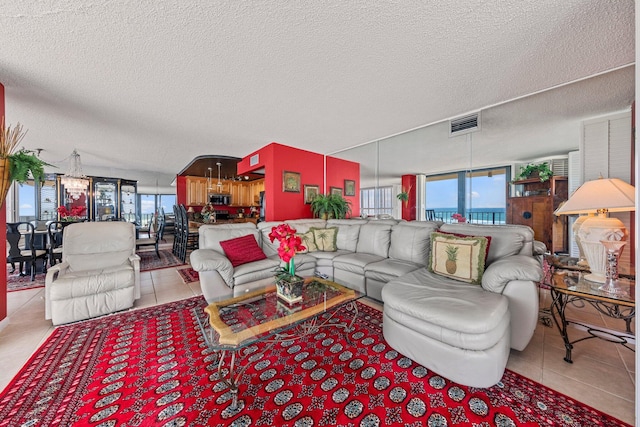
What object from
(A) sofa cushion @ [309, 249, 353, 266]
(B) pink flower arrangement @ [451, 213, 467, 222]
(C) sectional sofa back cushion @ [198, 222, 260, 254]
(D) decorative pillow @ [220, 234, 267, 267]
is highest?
(B) pink flower arrangement @ [451, 213, 467, 222]

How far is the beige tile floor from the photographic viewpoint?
1.36 metres

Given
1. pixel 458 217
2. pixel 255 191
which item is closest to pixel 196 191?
pixel 255 191

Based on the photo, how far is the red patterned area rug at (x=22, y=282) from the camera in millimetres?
3207

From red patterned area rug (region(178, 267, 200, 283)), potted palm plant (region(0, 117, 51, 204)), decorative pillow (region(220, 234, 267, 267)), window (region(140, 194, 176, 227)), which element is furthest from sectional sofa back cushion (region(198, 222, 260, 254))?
window (region(140, 194, 176, 227))

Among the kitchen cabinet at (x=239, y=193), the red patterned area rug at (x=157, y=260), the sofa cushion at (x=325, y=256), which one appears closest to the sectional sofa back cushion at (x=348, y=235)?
the sofa cushion at (x=325, y=256)

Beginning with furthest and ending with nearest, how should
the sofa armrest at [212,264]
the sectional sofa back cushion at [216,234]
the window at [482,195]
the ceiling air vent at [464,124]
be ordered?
the window at [482,195] → the ceiling air vent at [464,124] → the sectional sofa back cushion at [216,234] → the sofa armrest at [212,264]

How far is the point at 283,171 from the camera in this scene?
14.5 ft

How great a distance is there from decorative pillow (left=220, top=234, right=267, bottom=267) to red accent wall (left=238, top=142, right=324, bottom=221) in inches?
51.1

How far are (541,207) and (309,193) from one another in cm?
392

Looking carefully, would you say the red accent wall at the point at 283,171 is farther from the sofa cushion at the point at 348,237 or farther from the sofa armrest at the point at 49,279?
the sofa armrest at the point at 49,279

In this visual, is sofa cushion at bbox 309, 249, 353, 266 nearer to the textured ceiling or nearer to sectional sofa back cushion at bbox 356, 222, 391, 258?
sectional sofa back cushion at bbox 356, 222, 391, 258

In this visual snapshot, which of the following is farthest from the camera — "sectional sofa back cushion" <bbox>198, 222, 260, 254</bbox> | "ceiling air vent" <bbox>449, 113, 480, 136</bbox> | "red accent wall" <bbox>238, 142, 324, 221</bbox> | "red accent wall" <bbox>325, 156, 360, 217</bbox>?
"red accent wall" <bbox>325, 156, 360, 217</bbox>

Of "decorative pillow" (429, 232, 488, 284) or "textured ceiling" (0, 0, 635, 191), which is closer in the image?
"textured ceiling" (0, 0, 635, 191)

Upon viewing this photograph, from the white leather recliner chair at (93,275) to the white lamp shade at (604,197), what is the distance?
168 inches
